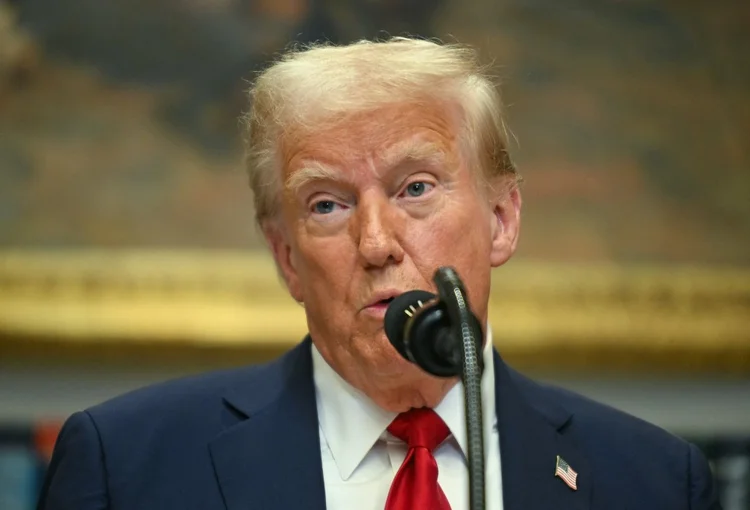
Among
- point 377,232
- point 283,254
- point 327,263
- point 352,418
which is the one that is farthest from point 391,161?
point 352,418

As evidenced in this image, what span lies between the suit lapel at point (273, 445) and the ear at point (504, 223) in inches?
21.8

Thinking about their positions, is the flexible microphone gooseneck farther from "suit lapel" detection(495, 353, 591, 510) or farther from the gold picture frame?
the gold picture frame

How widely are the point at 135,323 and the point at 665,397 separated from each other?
7.08 feet

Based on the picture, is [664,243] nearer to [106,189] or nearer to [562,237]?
[562,237]

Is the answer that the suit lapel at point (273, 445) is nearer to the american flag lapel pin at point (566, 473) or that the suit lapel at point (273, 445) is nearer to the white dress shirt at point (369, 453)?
the white dress shirt at point (369, 453)

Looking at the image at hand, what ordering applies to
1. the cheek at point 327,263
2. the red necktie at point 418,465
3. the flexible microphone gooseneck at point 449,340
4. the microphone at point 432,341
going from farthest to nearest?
the cheek at point 327,263 → the red necktie at point 418,465 → the microphone at point 432,341 → the flexible microphone gooseneck at point 449,340

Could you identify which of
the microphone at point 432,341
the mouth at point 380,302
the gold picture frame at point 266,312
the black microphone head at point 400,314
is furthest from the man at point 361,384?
the gold picture frame at point 266,312

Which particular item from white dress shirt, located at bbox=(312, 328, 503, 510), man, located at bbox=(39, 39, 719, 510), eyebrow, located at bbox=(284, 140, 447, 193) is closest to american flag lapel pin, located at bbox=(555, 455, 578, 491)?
man, located at bbox=(39, 39, 719, 510)

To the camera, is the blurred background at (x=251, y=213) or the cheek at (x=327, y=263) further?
the blurred background at (x=251, y=213)

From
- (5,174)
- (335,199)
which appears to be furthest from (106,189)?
(335,199)

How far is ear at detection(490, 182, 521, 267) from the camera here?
3.15 metres

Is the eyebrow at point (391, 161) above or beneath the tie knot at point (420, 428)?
above

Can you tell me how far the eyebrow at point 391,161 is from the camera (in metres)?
2.88

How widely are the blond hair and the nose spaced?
228 millimetres
